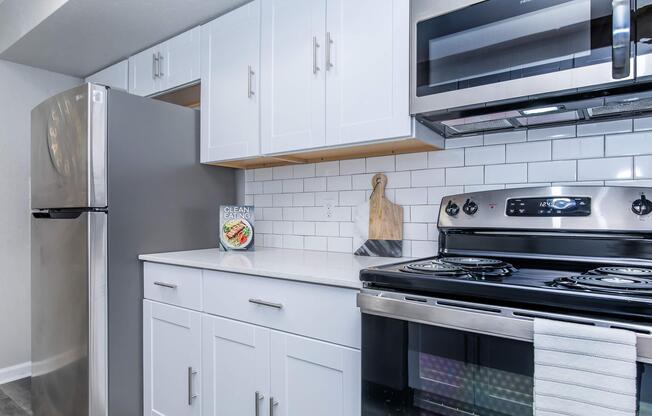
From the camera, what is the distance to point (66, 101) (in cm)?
187

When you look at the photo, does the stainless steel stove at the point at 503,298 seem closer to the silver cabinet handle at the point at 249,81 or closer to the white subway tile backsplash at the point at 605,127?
the white subway tile backsplash at the point at 605,127

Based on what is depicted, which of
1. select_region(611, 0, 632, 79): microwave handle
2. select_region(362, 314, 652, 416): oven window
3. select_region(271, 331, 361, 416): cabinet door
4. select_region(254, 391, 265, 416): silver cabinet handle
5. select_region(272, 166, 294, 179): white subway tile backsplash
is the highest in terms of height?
select_region(611, 0, 632, 79): microwave handle

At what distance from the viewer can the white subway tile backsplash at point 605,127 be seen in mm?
1290

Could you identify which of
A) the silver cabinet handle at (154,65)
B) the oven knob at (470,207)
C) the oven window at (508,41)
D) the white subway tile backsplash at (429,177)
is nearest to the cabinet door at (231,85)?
the silver cabinet handle at (154,65)

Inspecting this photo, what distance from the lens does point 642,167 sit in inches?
50.0

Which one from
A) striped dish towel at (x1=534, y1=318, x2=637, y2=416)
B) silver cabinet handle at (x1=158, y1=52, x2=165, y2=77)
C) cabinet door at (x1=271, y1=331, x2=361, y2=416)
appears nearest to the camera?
striped dish towel at (x1=534, y1=318, x2=637, y2=416)

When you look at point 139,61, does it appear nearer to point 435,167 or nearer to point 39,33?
point 39,33

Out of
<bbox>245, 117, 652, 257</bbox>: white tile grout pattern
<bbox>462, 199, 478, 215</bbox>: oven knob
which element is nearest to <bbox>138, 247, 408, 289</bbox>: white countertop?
<bbox>245, 117, 652, 257</bbox>: white tile grout pattern

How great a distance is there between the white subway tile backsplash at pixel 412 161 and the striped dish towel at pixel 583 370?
99cm

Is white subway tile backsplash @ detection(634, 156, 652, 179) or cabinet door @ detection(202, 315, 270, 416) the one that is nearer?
white subway tile backsplash @ detection(634, 156, 652, 179)

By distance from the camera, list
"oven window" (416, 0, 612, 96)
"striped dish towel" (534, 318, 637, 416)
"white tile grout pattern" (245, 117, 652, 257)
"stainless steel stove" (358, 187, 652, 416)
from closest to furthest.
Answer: "striped dish towel" (534, 318, 637, 416)
"stainless steel stove" (358, 187, 652, 416)
"oven window" (416, 0, 612, 96)
"white tile grout pattern" (245, 117, 652, 257)

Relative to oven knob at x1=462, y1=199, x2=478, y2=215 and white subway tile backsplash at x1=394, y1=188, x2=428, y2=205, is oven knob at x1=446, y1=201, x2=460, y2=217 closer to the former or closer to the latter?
oven knob at x1=462, y1=199, x2=478, y2=215

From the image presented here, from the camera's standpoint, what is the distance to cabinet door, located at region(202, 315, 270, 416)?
4.73ft

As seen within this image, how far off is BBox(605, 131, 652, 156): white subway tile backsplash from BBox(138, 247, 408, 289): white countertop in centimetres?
83
